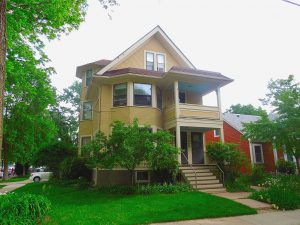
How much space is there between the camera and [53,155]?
820 inches

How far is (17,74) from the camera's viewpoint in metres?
13.0

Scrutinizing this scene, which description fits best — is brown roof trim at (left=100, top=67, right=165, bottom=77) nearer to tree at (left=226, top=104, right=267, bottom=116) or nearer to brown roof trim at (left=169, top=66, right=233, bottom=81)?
brown roof trim at (left=169, top=66, right=233, bottom=81)

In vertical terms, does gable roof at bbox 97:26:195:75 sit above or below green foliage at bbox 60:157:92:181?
above

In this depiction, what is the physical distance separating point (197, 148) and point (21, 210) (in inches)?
502

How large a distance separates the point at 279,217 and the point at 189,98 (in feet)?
36.8

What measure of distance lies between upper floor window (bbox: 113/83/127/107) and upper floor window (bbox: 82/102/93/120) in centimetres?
462

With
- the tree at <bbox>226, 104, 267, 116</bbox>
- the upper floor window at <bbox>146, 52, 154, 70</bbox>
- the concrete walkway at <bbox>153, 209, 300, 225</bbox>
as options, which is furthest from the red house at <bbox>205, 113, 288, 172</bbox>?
the tree at <bbox>226, 104, 267, 116</bbox>

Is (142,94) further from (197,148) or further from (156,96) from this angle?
(197,148)

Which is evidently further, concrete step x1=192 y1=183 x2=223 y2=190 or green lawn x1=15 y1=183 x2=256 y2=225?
concrete step x1=192 y1=183 x2=223 y2=190

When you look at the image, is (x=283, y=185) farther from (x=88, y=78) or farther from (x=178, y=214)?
A: (x=88, y=78)

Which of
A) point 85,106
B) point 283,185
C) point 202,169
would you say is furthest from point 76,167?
point 283,185

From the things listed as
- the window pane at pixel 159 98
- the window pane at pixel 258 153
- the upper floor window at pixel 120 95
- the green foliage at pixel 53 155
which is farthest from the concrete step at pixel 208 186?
the green foliage at pixel 53 155

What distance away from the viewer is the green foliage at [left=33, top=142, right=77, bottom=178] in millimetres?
20656

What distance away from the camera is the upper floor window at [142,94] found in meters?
15.9
